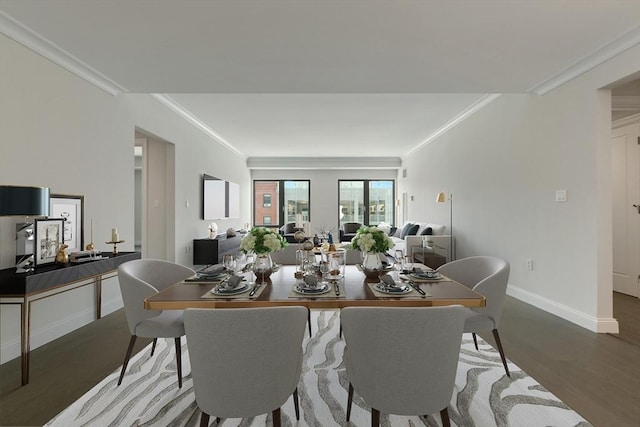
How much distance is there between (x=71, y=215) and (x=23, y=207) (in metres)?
1.00

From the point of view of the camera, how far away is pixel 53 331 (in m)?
2.74

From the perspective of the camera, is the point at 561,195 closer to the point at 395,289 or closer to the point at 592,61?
the point at 592,61

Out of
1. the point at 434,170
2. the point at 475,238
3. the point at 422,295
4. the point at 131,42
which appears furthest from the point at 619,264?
the point at 131,42

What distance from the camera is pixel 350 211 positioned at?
10.2m

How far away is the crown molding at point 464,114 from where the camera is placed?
4.53 metres

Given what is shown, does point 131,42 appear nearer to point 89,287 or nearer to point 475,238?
point 89,287

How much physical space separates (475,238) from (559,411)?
3539 millimetres

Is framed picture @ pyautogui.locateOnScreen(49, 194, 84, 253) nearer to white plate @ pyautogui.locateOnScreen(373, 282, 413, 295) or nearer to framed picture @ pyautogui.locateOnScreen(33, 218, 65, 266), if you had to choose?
framed picture @ pyautogui.locateOnScreen(33, 218, 65, 266)

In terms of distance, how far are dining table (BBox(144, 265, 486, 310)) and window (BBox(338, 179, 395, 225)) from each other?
822 cm

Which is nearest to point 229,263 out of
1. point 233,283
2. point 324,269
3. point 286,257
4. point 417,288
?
point 233,283

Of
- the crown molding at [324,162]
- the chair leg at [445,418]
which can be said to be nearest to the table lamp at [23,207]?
the chair leg at [445,418]

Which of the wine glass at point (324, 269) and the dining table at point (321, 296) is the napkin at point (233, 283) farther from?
the wine glass at point (324, 269)

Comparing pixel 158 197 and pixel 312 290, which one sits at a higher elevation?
pixel 158 197

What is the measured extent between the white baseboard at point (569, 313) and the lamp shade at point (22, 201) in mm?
4726
